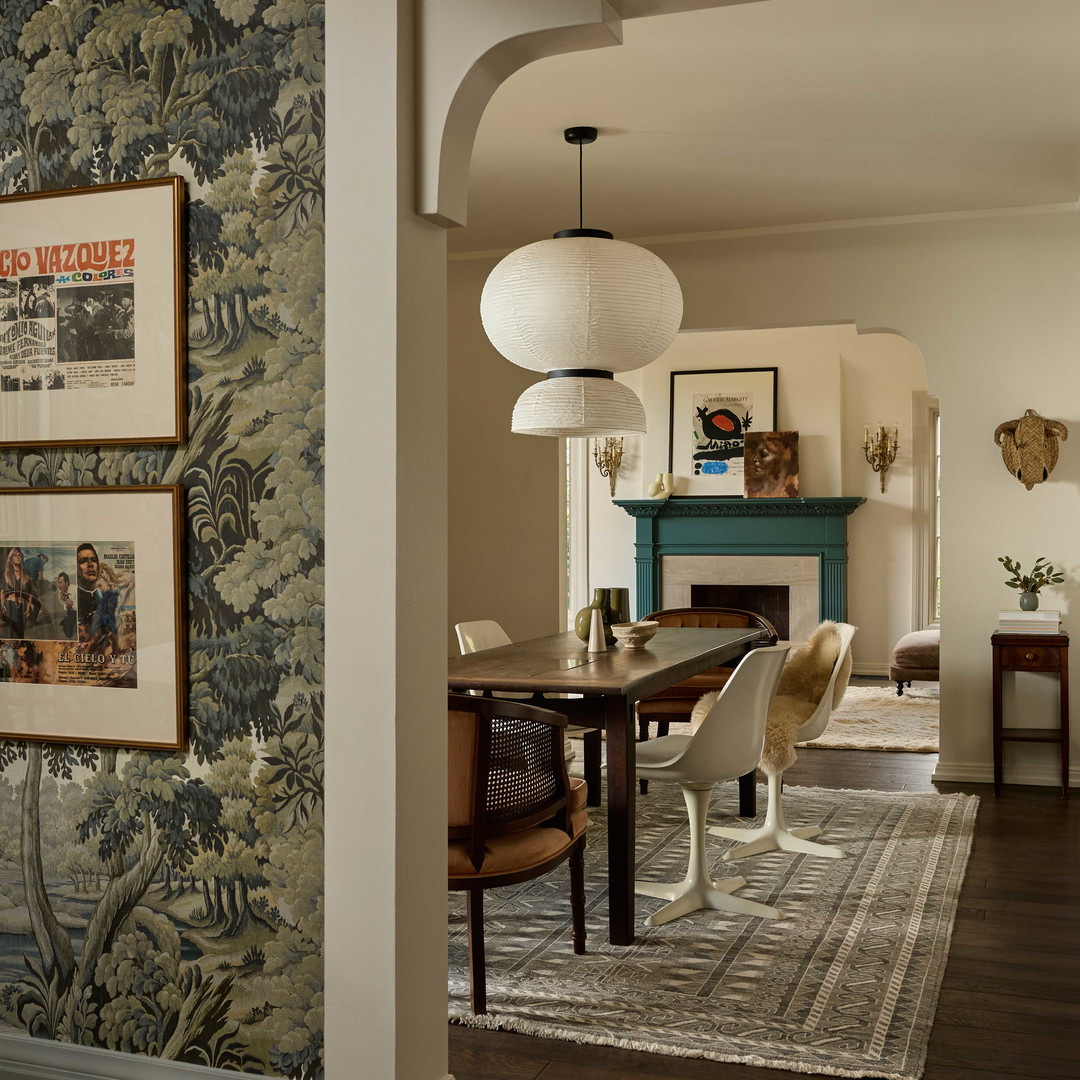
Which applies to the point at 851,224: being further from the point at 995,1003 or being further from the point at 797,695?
the point at 995,1003

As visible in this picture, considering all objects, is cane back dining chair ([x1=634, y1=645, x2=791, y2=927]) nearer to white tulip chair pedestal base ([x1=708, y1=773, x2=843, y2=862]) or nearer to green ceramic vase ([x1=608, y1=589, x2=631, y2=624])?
white tulip chair pedestal base ([x1=708, y1=773, x2=843, y2=862])

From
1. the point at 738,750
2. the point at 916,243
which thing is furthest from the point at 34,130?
the point at 916,243

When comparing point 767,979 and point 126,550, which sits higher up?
point 126,550

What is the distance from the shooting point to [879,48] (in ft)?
12.1

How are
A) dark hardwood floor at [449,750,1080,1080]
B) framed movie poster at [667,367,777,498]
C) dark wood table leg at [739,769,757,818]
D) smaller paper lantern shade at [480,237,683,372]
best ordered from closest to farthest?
dark hardwood floor at [449,750,1080,1080] → smaller paper lantern shade at [480,237,683,372] → dark wood table leg at [739,769,757,818] → framed movie poster at [667,367,777,498]

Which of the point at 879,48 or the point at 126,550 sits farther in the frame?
the point at 879,48

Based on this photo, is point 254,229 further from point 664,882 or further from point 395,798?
point 664,882

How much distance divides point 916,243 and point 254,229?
14.3ft

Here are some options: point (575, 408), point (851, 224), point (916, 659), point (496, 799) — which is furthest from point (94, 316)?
point (916, 659)

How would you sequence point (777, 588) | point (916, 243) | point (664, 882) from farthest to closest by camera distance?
1. point (777, 588)
2. point (916, 243)
3. point (664, 882)

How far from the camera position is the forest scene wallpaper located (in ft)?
7.22

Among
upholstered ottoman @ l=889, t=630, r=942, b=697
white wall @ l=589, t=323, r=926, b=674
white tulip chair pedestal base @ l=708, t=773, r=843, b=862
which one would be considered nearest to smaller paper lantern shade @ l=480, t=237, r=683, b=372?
white tulip chair pedestal base @ l=708, t=773, r=843, b=862

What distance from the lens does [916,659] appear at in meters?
8.30

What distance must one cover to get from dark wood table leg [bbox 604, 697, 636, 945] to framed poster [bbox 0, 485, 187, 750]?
1455 millimetres
